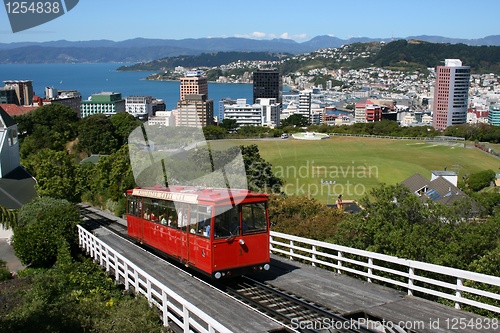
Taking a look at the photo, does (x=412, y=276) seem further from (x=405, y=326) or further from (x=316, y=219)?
(x=316, y=219)

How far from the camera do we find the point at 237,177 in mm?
29281

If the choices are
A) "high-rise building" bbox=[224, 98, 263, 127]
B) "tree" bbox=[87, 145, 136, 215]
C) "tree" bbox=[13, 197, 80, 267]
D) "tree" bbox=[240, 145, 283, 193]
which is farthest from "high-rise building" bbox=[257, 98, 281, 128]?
"tree" bbox=[13, 197, 80, 267]

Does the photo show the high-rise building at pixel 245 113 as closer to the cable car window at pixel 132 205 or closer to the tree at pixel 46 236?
the tree at pixel 46 236

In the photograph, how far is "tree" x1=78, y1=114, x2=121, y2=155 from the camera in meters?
51.2

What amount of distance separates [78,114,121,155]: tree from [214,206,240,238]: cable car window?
41858 millimetres

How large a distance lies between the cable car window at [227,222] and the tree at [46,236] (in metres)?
8.05

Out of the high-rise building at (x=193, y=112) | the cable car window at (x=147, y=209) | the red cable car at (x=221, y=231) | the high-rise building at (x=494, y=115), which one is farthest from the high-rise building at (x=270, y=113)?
the red cable car at (x=221, y=231)

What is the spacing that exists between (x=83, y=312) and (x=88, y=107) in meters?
167

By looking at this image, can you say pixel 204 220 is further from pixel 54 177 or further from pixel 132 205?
pixel 54 177

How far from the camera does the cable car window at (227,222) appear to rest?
36.1 feet

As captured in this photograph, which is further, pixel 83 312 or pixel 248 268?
pixel 248 268

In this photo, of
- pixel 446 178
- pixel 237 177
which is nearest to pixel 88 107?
pixel 446 178

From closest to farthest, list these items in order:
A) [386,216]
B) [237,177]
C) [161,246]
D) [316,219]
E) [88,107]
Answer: [161,246]
[386,216]
[316,219]
[237,177]
[88,107]

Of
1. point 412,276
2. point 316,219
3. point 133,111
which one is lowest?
point 133,111
